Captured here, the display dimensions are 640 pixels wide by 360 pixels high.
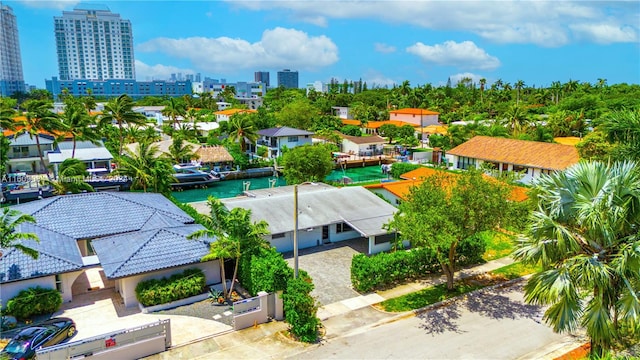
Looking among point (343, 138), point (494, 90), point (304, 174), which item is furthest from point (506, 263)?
point (494, 90)

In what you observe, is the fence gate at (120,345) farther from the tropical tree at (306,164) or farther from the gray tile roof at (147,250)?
the tropical tree at (306,164)

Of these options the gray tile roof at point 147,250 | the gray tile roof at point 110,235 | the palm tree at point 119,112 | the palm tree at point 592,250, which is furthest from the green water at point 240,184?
the palm tree at point 592,250

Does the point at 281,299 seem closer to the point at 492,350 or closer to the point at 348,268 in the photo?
the point at 348,268

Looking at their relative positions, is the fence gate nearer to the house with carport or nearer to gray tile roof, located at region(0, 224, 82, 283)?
gray tile roof, located at region(0, 224, 82, 283)

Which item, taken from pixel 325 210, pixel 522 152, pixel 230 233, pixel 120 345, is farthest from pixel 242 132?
pixel 120 345

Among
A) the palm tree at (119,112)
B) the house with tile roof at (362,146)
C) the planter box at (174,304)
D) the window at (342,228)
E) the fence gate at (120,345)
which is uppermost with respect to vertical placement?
the palm tree at (119,112)

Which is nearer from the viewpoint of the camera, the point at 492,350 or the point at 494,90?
the point at 492,350
